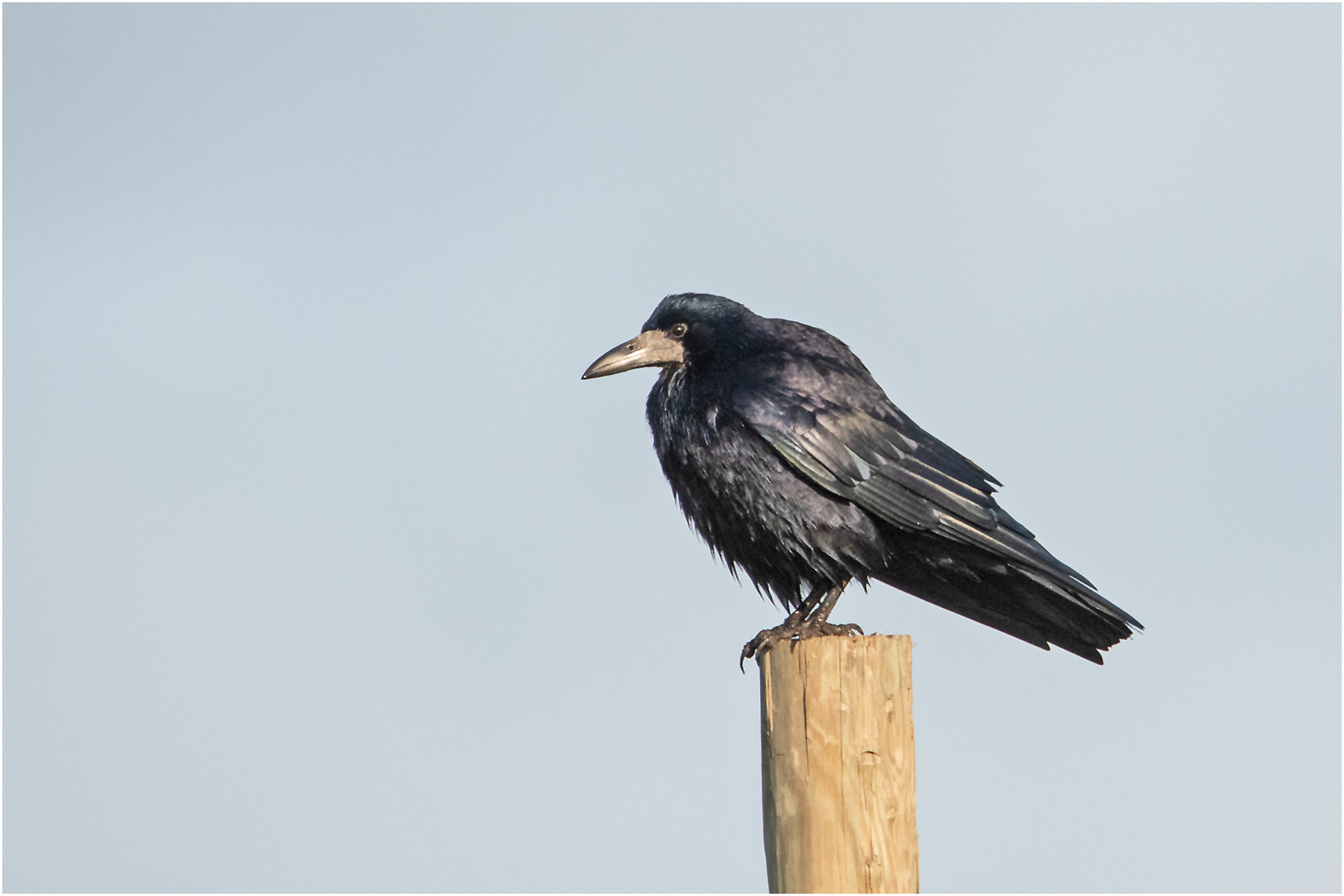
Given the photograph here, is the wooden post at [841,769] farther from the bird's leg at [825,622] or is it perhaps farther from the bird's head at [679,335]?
the bird's head at [679,335]

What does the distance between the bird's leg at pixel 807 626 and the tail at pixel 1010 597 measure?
0.87 ft

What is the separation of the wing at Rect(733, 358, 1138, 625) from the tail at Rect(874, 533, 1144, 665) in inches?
1.7

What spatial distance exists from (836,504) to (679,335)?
1204 mm

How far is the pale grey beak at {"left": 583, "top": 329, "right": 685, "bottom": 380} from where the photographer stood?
6.37 metres

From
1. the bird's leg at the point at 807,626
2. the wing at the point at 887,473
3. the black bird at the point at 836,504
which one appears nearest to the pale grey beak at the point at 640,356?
the black bird at the point at 836,504

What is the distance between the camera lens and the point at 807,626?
5887 mm

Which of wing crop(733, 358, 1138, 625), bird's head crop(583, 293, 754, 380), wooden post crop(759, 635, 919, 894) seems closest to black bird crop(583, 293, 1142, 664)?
wing crop(733, 358, 1138, 625)

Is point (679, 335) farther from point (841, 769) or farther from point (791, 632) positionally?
point (841, 769)

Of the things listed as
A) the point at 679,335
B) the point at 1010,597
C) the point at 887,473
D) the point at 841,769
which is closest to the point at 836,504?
the point at 887,473

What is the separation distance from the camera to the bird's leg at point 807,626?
5781mm

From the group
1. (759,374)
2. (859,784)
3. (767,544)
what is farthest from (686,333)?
(859,784)

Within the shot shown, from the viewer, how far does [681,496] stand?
6.16 meters

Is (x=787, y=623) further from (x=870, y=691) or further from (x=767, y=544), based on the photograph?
(x=870, y=691)

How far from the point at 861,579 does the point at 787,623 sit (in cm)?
39
